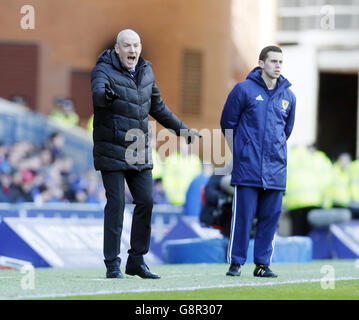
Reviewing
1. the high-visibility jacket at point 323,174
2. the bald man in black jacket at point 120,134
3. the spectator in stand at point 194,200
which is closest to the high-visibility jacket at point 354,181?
the high-visibility jacket at point 323,174

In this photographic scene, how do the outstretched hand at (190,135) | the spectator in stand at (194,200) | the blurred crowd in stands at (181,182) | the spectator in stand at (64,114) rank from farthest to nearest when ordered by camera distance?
the spectator in stand at (64,114)
the blurred crowd in stands at (181,182)
the spectator in stand at (194,200)
the outstretched hand at (190,135)

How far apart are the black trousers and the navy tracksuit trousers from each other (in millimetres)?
872

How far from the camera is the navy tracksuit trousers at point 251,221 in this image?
946 centimetres

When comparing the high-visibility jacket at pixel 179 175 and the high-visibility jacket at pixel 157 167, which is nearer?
the high-visibility jacket at pixel 179 175

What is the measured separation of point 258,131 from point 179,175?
12625mm

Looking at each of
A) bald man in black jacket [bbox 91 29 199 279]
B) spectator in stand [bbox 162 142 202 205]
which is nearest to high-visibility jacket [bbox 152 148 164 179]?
spectator in stand [bbox 162 142 202 205]

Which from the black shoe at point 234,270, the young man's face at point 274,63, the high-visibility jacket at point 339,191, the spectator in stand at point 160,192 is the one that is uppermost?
the young man's face at point 274,63

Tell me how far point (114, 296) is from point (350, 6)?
3448cm

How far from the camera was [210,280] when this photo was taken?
29.2 ft

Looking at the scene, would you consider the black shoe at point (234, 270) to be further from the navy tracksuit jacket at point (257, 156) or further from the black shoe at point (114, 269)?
the black shoe at point (114, 269)

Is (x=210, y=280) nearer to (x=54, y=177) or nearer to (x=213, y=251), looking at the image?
(x=213, y=251)

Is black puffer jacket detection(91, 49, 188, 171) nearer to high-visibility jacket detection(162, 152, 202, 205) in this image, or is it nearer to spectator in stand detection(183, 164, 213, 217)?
spectator in stand detection(183, 164, 213, 217)

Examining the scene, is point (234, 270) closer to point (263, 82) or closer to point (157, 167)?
point (263, 82)

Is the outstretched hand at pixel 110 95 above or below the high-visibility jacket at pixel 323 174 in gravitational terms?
above
